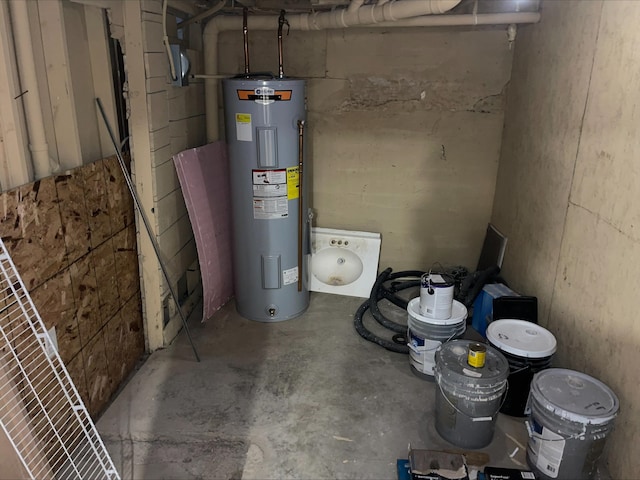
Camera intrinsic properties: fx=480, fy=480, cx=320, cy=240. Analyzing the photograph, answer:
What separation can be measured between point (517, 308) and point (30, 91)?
8.00 feet

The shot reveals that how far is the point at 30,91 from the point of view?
1.74 metres

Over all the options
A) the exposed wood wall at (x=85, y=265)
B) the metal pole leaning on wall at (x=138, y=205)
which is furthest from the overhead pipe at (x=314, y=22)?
the exposed wood wall at (x=85, y=265)

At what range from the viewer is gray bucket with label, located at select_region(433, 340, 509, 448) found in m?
2.02

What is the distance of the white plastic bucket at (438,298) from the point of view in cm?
247

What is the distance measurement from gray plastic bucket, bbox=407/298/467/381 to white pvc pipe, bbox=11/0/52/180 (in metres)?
1.85

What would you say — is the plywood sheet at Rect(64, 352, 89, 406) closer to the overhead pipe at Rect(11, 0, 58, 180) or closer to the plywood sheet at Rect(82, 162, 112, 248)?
the plywood sheet at Rect(82, 162, 112, 248)

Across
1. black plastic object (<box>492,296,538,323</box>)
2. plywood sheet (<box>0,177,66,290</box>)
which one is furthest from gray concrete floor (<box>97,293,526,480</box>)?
plywood sheet (<box>0,177,66,290</box>)

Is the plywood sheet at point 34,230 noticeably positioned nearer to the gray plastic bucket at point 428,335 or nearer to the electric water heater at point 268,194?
the electric water heater at point 268,194

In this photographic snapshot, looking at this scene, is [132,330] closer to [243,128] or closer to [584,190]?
[243,128]

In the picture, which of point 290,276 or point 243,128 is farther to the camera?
point 290,276

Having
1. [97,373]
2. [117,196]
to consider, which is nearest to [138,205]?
[117,196]

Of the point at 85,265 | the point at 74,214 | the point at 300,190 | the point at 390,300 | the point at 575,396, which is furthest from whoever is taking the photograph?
the point at 390,300

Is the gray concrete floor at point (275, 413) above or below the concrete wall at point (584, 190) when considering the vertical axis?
below

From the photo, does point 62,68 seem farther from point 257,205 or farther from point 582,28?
point 582,28
